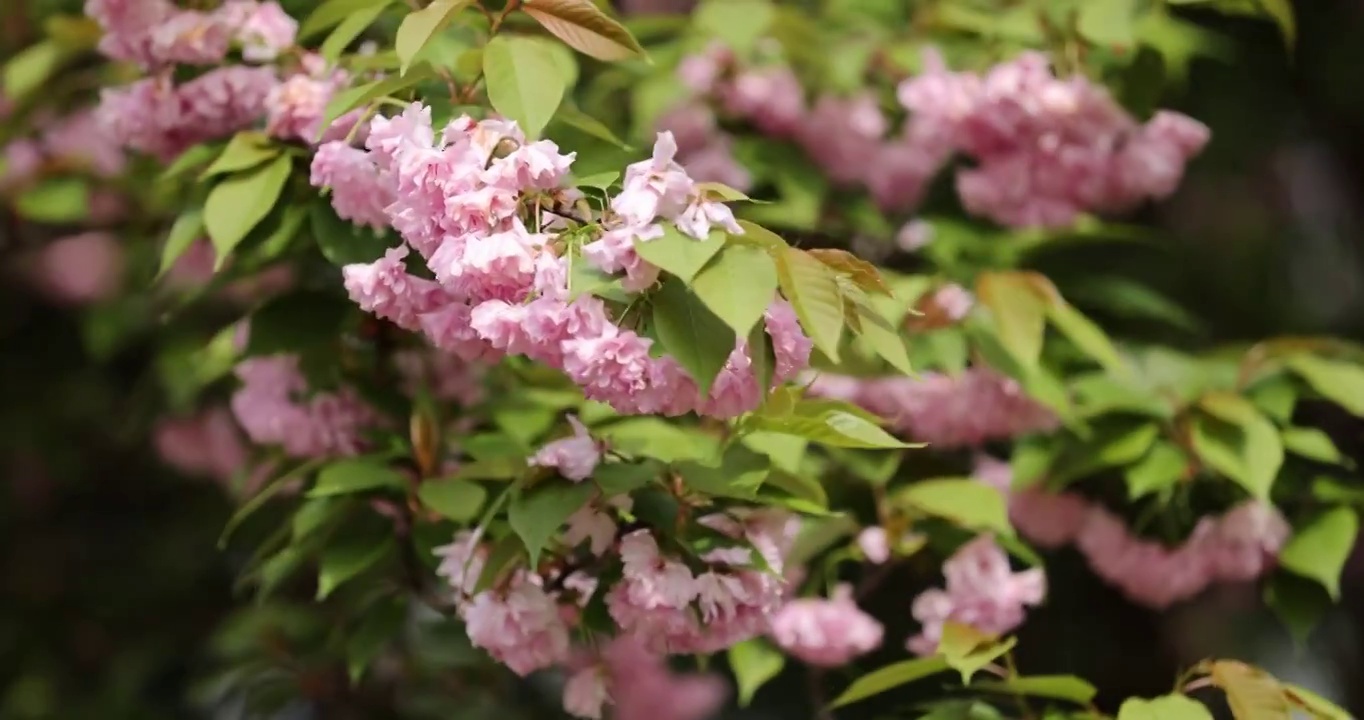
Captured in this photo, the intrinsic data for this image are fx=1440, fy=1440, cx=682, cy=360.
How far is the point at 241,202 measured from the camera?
109 cm

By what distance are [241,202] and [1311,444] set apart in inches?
37.4

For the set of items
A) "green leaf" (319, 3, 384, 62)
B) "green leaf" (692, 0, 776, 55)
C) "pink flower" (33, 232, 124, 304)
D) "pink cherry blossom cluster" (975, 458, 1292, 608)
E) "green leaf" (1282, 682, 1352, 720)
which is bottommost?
"pink flower" (33, 232, 124, 304)

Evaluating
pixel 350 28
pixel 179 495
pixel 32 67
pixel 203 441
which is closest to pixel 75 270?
pixel 203 441

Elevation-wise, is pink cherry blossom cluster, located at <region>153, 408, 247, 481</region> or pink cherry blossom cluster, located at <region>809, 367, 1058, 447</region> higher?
pink cherry blossom cluster, located at <region>809, 367, 1058, 447</region>

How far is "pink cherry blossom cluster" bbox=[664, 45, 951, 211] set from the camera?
61.4 inches

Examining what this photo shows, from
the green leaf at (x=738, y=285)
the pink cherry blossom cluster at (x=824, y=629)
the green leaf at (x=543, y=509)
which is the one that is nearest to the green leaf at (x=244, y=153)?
the green leaf at (x=543, y=509)

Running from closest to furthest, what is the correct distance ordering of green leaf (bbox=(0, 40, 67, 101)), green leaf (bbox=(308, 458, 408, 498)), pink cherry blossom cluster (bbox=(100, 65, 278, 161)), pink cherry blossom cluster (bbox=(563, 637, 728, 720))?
green leaf (bbox=(308, 458, 408, 498))
pink cherry blossom cluster (bbox=(100, 65, 278, 161))
green leaf (bbox=(0, 40, 67, 101))
pink cherry blossom cluster (bbox=(563, 637, 728, 720))

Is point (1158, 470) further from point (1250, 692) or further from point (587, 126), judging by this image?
point (587, 126)

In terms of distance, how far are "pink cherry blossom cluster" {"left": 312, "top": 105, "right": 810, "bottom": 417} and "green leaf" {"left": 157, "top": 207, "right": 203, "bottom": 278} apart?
31 centimetres

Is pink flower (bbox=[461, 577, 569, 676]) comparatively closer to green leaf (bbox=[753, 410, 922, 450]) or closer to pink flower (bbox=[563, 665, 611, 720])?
pink flower (bbox=[563, 665, 611, 720])

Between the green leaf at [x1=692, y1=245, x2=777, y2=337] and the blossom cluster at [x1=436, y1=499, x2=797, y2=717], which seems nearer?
the green leaf at [x1=692, y1=245, x2=777, y2=337]

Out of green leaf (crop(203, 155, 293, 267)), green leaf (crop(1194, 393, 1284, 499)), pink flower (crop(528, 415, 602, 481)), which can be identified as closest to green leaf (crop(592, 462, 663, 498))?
pink flower (crop(528, 415, 602, 481))

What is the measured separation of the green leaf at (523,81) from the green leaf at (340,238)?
0.74 ft

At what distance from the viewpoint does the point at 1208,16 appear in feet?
6.87
